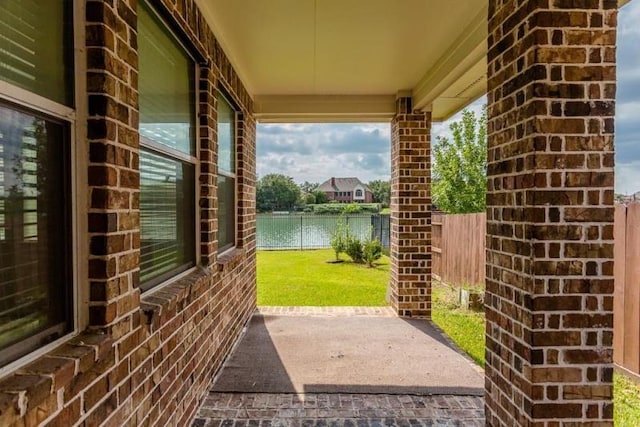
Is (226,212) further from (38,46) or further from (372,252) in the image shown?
(372,252)

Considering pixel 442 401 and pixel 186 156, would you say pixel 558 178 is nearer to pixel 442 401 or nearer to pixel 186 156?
pixel 442 401

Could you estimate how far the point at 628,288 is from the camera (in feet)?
11.4

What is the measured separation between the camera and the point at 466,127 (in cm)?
1021

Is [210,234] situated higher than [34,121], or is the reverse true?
[34,121]

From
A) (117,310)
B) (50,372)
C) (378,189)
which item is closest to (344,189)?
(378,189)

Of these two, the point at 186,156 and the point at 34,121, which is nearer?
the point at 34,121

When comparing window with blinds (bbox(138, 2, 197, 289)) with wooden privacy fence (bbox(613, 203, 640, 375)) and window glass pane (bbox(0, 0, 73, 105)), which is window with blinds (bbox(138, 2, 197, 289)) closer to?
window glass pane (bbox(0, 0, 73, 105))

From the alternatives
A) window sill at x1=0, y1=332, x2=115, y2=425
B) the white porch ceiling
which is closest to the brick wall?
window sill at x1=0, y1=332, x2=115, y2=425

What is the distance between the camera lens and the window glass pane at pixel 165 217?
222 cm

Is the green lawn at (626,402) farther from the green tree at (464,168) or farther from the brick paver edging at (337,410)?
the green tree at (464,168)

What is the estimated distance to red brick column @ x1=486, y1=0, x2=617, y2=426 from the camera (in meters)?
1.83

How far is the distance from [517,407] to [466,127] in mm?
9306

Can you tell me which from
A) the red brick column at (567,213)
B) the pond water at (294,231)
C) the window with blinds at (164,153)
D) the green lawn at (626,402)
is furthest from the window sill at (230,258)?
the pond water at (294,231)

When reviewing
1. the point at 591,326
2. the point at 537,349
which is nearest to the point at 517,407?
the point at 537,349
